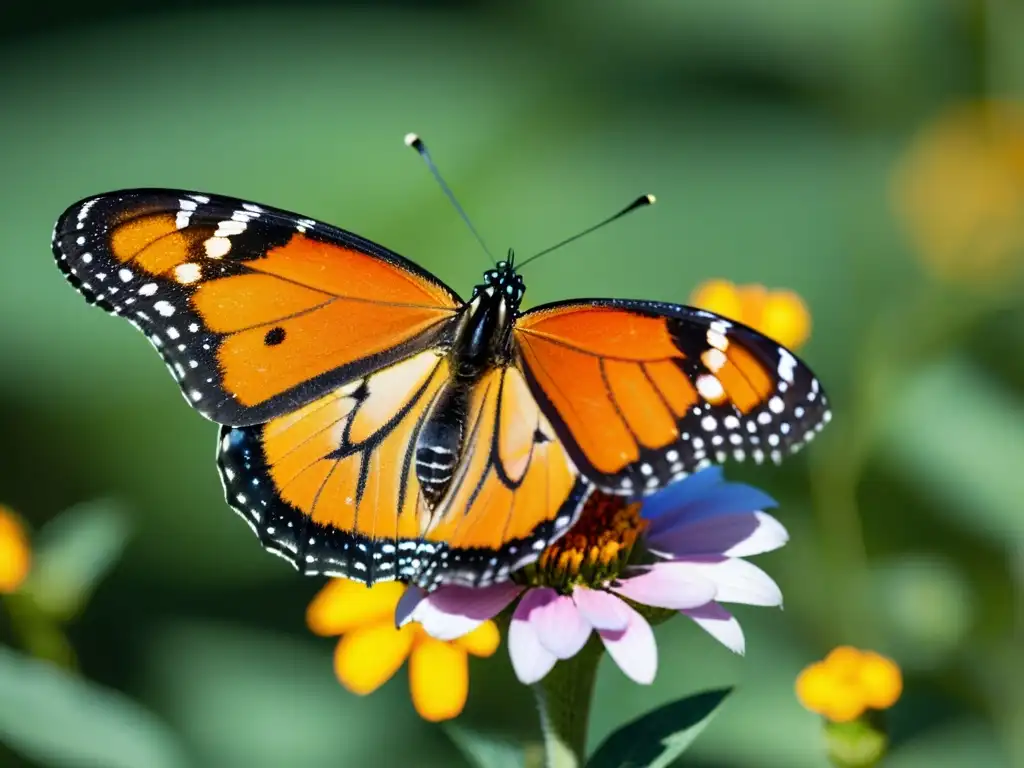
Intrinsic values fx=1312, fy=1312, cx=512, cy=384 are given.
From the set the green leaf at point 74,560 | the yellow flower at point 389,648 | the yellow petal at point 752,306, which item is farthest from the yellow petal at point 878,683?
the green leaf at point 74,560

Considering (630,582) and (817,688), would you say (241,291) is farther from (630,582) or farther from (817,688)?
(817,688)

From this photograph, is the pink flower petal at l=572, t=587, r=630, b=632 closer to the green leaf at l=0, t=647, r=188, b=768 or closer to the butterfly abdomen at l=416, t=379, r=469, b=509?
the butterfly abdomen at l=416, t=379, r=469, b=509

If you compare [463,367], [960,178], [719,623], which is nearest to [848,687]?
[719,623]

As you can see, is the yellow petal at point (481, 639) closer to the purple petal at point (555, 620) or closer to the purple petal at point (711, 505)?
the purple petal at point (555, 620)

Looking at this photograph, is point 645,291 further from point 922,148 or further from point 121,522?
point 121,522

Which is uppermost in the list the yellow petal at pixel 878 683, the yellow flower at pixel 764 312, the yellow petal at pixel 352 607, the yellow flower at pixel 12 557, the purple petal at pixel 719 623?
the yellow flower at pixel 12 557

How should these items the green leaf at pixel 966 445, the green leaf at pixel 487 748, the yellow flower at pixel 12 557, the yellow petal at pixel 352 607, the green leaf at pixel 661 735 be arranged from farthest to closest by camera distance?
the green leaf at pixel 966 445 → the yellow flower at pixel 12 557 → the yellow petal at pixel 352 607 → the green leaf at pixel 487 748 → the green leaf at pixel 661 735
